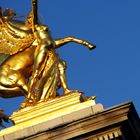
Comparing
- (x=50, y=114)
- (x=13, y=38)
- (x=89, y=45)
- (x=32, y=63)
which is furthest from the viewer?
(x=13, y=38)

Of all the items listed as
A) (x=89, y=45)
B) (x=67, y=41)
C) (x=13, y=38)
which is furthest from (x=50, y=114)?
(x=13, y=38)

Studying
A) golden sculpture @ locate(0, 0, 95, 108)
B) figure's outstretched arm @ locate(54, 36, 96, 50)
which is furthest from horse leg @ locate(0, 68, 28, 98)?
figure's outstretched arm @ locate(54, 36, 96, 50)

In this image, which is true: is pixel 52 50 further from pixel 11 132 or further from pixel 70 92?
pixel 11 132

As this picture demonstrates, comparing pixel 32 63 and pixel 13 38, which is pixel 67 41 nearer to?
pixel 32 63

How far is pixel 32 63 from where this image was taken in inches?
681

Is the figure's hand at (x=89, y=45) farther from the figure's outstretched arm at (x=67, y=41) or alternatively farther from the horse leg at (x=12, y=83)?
the horse leg at (x=12, y=83)

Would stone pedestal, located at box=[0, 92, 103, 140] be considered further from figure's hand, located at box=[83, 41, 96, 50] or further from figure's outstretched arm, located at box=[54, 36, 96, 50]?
figure's outstretched arm, located at box=[54, 36, 96, 50]

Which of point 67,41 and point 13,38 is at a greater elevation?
point 13,38

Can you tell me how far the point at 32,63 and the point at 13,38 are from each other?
3.81 ft

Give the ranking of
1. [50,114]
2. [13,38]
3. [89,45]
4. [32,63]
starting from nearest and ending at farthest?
[50,114] → [89,45] → [32,63] → [13,38]

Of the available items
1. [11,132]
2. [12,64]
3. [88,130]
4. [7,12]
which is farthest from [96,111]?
[7,12]

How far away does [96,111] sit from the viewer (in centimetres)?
1470

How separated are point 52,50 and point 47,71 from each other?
64 cm

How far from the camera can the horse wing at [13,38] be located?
1756 cm
